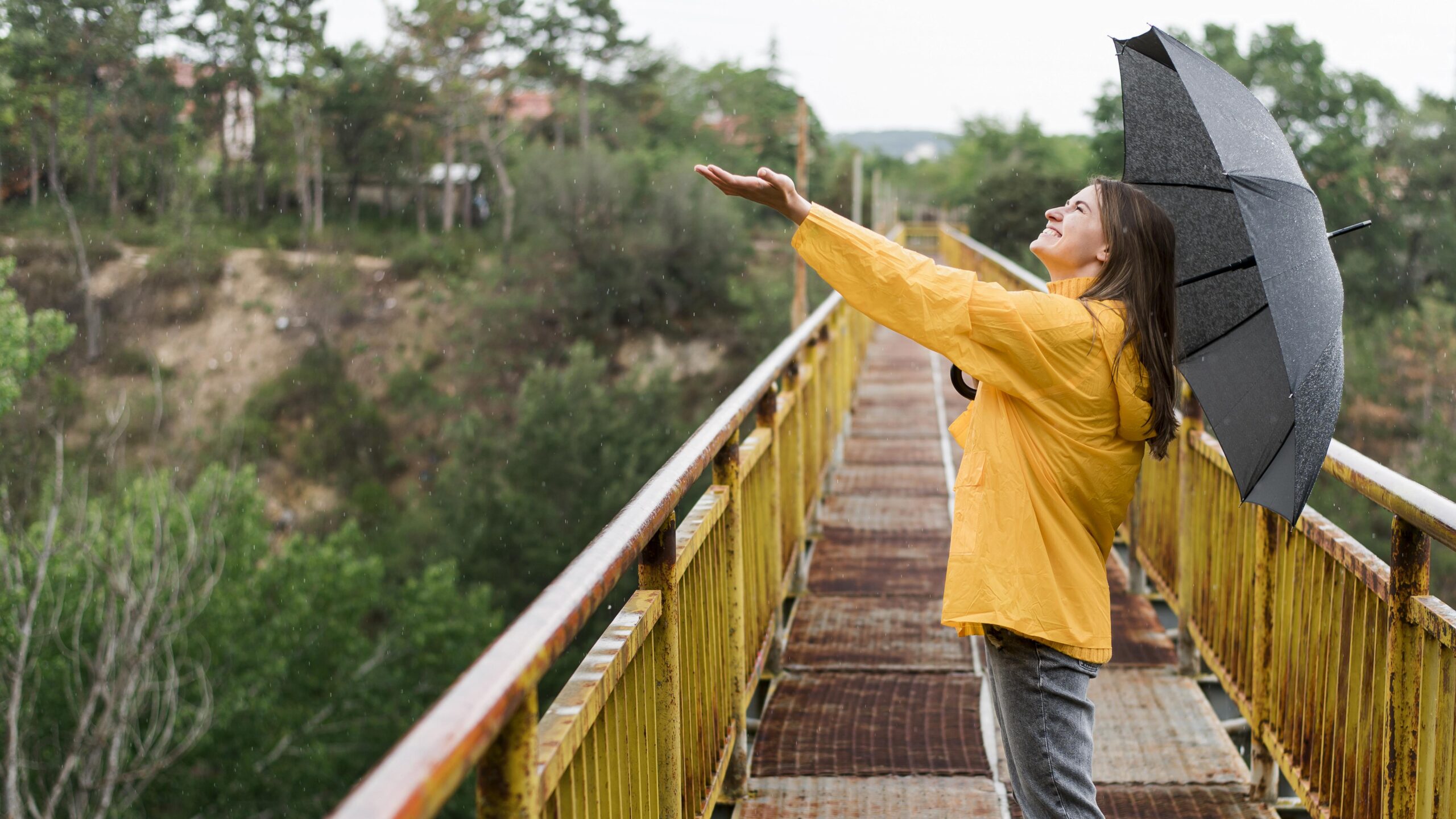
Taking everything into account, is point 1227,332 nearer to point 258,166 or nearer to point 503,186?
point 503,186

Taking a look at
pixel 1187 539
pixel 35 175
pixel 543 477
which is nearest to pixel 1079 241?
pixel 1187 539

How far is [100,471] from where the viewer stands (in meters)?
36.7

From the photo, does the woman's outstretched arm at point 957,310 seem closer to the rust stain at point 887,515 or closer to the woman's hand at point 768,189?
the woman's hand at point 768,189

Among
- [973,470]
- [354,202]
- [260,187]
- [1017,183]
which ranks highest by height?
[260,187]

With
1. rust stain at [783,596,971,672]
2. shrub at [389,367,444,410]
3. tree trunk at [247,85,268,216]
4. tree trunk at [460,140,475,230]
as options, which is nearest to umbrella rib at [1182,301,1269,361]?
rust stain at [783,596,971,672]

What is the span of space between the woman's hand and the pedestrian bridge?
0.54 metres

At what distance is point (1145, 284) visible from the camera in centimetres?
220

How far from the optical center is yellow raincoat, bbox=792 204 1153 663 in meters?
2.11

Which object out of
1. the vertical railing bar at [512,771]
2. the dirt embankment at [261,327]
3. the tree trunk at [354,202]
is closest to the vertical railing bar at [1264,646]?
the vertical railing bar at [512,771]

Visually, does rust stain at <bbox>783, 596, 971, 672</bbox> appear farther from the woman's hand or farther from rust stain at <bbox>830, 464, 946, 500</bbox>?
the woman's hand

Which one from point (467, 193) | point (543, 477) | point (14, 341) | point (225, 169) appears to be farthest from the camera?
point (467, 193)

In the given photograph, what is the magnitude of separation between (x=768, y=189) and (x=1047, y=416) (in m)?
0.65

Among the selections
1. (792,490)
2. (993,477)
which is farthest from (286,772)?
(993,477)

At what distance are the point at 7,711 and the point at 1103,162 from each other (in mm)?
25710
